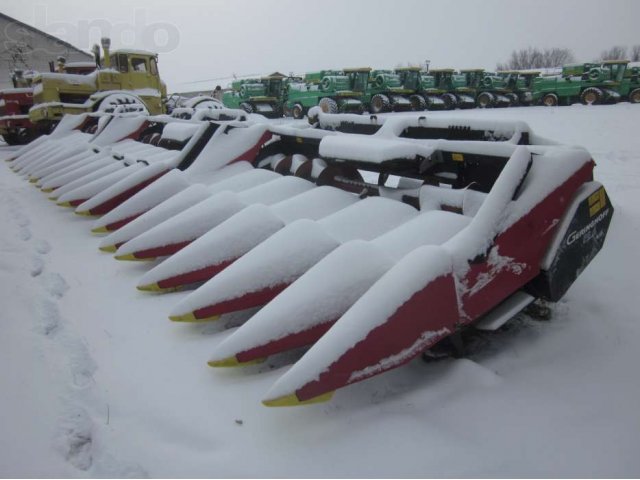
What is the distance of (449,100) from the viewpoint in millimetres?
21219

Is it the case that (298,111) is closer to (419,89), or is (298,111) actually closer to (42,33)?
(419,89)

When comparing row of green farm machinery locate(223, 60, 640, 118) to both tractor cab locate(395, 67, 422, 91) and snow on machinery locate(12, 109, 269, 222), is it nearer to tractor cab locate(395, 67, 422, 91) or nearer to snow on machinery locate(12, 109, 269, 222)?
tractor cab locate(395, 67, 422, 91)

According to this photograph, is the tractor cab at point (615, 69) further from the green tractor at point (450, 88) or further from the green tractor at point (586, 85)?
the green tractor at point (450, 88)

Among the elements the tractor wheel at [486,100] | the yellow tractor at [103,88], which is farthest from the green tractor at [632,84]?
the yellow tractor at [103,88]

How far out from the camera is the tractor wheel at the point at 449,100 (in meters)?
21.1

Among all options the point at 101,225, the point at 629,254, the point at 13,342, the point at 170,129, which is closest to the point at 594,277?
the point at 629,254

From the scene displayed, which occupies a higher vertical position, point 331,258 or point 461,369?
point 331,258

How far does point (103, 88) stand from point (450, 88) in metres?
16.4

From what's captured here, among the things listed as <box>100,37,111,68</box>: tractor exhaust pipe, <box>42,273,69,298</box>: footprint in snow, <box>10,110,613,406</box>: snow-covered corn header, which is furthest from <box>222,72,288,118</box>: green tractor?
<box>42,273,69,298</box>: footprint in snow

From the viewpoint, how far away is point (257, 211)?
2631 mm

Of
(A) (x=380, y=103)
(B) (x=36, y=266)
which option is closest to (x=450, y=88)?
(A) (x=380, y=103)

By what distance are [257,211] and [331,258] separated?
0.87 meters

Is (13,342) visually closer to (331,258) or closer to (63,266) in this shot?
(63,266)

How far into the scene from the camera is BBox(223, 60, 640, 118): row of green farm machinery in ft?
64.4
